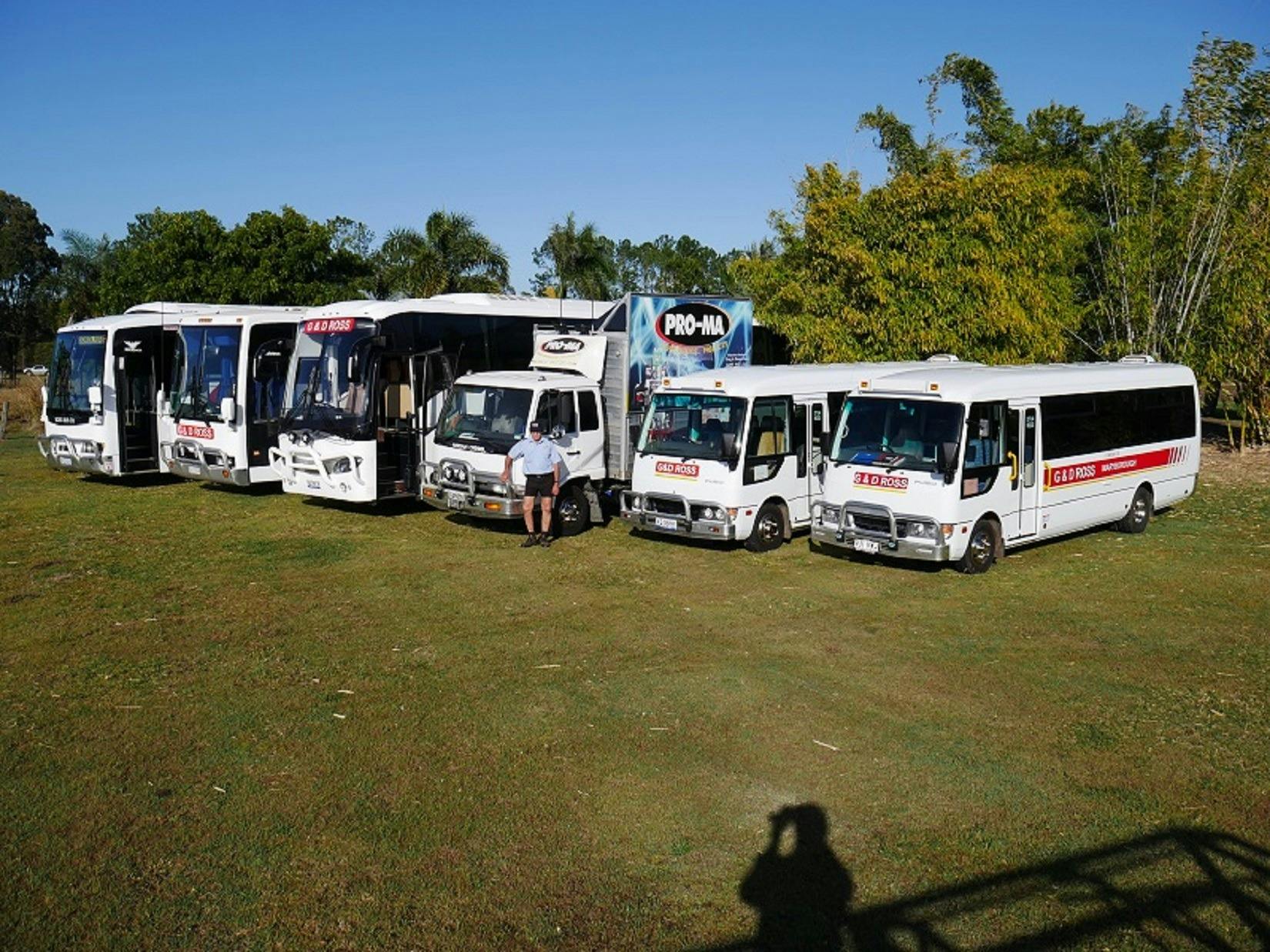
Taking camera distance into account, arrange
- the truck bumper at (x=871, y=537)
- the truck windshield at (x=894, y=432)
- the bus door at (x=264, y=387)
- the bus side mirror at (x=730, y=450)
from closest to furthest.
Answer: the truck bumper at (x=871, y=537)
the truck windshield at (x=894, y=432)
the bus side mirror at (x=730, y=450)
the bus door at (x=264, y=387)

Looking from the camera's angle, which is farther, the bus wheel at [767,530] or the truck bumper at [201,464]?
the truck bumper at [201,464]

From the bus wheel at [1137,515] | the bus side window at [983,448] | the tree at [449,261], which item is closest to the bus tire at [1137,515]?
the bus wheel at [1137,515]

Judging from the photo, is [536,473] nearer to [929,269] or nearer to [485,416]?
[485,416]

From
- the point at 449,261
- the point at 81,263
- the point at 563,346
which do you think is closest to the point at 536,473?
the point at 563,346

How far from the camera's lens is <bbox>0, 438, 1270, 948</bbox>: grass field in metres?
5.82

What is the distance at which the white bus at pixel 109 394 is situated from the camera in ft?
65.2

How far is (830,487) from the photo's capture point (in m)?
14.2

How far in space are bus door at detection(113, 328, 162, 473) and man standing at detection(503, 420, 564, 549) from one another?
8.32 meters

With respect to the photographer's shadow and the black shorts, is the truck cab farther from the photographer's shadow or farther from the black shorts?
the photographer's shadow

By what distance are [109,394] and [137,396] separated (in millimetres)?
482

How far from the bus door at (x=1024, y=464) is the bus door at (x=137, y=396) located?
46.6ft

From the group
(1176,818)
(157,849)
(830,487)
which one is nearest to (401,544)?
(830,487)

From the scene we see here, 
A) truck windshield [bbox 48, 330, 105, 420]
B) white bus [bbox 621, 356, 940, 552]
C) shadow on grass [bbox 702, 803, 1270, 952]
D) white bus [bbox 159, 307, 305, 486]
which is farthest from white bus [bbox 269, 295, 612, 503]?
shadow on grass [bbox 702, 803, 1270, 952]

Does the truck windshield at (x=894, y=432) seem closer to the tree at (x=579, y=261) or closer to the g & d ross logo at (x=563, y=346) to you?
the g & d ross logo at (x=563, y=346)
